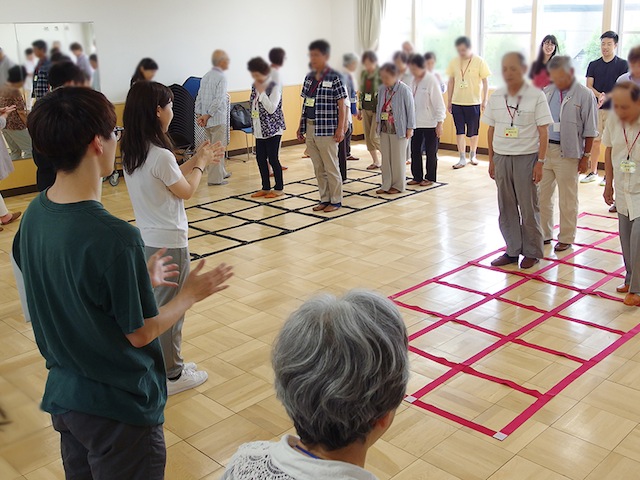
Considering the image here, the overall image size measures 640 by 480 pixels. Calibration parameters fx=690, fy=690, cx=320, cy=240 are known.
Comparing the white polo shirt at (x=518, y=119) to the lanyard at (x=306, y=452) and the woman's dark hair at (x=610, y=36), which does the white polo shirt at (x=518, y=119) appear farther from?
the lanyard at (x=306, y=452)

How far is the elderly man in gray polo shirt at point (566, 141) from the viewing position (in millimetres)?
4422

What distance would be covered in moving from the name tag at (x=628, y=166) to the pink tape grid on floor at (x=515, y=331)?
0.79 m

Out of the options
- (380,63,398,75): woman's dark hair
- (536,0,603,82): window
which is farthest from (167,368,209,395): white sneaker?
(536,0,603,82): window

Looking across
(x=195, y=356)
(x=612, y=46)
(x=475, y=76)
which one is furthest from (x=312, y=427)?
(x=475, y=76)

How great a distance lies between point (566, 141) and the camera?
458 centimetres

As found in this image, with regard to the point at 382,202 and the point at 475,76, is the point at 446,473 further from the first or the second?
the point at 475,76

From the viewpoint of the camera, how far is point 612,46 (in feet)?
22.1

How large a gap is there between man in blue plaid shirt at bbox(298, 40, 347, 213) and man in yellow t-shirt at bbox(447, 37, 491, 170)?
2.12 meters

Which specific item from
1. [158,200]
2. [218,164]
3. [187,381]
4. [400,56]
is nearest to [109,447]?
[158,200]

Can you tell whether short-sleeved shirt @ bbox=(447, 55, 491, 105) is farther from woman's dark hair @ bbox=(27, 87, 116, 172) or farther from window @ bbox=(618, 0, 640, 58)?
woman's dark hair @ bbox=(27, 87, 116, 172)

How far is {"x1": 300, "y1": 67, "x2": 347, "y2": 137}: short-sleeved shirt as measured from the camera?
596 cm

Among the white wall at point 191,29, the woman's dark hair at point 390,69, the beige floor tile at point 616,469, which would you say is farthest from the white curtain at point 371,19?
the beige floor tile at point 616,469

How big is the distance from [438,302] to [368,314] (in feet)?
10.4

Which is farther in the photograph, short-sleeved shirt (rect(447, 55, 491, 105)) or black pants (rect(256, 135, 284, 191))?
short-sleeved shirt (rect(447, 55, 491, 105))
